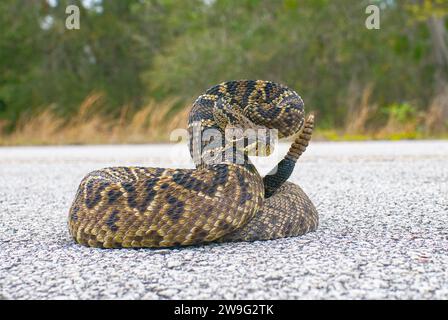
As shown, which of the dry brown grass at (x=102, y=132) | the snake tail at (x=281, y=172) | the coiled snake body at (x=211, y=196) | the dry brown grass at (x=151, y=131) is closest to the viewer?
the coiled snake body at (x=211, y=196)

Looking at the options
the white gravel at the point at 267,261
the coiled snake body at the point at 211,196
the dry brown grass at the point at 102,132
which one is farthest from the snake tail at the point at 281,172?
the dry brown grass at the point at 102,132

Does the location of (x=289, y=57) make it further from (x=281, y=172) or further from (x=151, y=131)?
(x=281, y=172)

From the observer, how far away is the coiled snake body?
11.8 feet

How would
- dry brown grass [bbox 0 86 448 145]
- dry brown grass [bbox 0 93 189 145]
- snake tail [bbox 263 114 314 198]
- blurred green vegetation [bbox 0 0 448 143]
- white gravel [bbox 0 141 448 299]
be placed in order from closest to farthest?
white gravel [bbox 0 141 448 299]
snake tail [bbox 263 114 314 198]
dry brown grass [bbox 0 86 448 145]
dry brown grass [bbox 0 93 189 145]
blurred green vegetation [bbox 0 0 448 143]

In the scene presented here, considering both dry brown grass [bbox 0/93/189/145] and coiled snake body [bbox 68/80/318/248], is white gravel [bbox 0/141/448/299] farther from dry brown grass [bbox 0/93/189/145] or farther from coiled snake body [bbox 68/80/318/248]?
dry brown grass [bbox 0/93/189/145]

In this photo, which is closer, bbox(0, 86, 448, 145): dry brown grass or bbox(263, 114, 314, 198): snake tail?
bbox(263, 114, 314, 198): snake tail

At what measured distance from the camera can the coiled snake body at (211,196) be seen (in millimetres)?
3598

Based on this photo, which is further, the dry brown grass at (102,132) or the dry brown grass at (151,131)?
the dry brown grass at (102,132)

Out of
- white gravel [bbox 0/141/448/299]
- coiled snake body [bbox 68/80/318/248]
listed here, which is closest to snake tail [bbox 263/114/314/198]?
coiled snake body [bbox 68/80/318/248]

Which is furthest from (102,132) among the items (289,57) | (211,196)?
(211,196)

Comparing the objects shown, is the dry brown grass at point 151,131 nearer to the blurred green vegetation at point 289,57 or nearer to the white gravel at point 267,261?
the blurred green vegetation at point 289,57

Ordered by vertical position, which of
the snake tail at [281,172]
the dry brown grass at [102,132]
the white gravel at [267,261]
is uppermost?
the snake tail at [281,172]

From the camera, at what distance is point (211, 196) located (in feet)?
11.8
